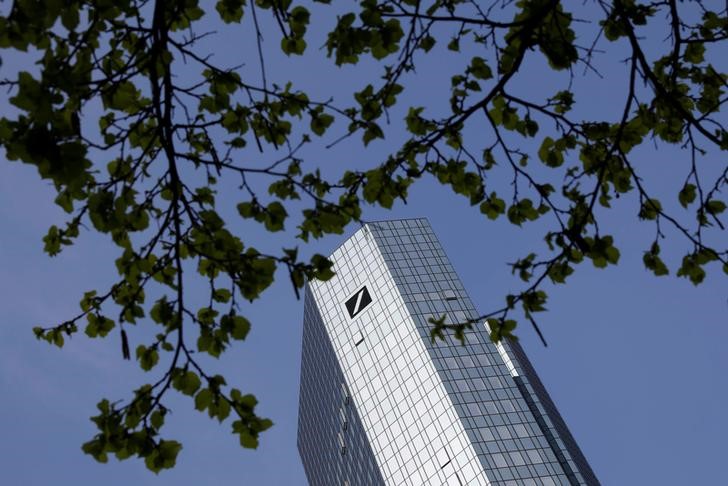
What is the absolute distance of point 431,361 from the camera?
68062mm

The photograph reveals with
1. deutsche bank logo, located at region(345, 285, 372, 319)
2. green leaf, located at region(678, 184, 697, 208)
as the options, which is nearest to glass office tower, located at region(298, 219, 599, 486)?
deutsche bank logo, located at region(345, 285, 372, 319)

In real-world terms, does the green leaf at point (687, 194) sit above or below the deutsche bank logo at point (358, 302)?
below

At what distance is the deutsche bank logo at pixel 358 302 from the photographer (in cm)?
7925

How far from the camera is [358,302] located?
8038 cm

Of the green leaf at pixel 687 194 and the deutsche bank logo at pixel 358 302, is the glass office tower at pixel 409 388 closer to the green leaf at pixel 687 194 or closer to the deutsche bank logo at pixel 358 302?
the deutsche bank logo at pixel 358 302

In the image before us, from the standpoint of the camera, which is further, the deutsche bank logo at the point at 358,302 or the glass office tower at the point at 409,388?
the deutsche bank logo at the point at 358,302

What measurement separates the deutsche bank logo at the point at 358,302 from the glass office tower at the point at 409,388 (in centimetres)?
12

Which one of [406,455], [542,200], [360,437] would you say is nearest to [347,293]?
[360,437]

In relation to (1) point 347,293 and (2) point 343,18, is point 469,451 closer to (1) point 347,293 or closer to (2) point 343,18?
(1) point 347,293

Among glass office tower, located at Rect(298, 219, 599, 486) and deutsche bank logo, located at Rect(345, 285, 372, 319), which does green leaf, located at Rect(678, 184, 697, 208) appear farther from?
deutsche bank logo, located at Rect(345, 285, 372, 319)

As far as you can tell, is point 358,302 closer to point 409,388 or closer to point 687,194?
point 409,388

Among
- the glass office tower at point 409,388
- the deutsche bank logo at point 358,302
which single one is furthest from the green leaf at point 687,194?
the deutsche bank logo at point 358,302

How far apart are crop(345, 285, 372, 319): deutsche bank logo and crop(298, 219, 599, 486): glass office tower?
122 millimetres

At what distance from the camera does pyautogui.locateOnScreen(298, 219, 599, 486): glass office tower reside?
6156cm
